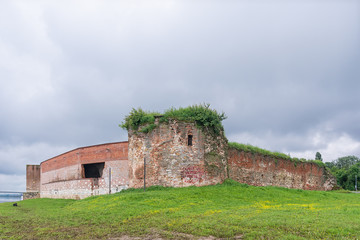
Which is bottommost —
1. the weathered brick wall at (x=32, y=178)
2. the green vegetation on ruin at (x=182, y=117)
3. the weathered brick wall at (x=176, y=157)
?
the weathered brick wall at (x=32, y=178)

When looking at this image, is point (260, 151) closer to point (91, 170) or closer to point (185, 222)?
point (91, 170)

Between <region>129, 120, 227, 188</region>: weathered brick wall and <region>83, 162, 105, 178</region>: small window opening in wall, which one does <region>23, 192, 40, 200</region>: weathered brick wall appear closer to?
<region>83, 162, 105, 178</region>: small window opening in wall

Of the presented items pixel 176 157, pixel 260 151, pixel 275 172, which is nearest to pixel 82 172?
pixel 176 157

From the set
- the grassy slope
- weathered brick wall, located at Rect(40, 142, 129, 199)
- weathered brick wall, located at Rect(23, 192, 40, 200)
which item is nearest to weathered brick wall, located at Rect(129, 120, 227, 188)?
the grassy slope

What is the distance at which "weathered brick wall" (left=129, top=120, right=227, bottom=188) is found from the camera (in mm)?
18719

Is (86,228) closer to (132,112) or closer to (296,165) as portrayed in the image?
(132,112)

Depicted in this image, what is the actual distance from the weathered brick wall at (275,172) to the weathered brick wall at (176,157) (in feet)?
10.6

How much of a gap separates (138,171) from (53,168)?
1986cm

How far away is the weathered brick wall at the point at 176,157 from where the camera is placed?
1872 centimetres

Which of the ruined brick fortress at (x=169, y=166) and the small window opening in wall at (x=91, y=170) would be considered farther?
the small window opening in wall at (x=91, y=170)

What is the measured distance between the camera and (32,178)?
146 ft

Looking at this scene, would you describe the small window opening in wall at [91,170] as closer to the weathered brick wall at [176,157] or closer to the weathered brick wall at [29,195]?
the weathered brick wall at [176,157]

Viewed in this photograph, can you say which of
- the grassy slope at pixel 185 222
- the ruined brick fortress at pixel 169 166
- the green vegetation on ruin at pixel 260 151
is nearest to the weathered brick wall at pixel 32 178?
the ruined brick fortress at pixel 169 166

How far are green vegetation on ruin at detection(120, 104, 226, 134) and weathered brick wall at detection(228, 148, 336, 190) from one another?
3.43 meters
